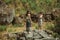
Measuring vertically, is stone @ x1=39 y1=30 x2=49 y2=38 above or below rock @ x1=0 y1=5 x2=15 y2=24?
below

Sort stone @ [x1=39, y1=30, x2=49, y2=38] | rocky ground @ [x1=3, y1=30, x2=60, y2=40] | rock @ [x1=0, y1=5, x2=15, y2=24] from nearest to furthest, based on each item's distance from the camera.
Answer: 1. rocky ground @ [x1=3, y1=30, x2=60, y2=40]
2. stone @ [x1=39, y1=30, x2=49, y2=38]
3. rock @ [x1=0, y1=5, x2=15, y2=24]

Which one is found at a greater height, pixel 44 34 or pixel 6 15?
pixel 6 15

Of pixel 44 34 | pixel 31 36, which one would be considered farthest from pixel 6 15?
pixel 31 36

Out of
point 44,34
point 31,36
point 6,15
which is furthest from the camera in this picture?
point 6,15

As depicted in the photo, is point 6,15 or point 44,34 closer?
point 44,34

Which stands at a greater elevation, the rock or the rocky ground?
the rock

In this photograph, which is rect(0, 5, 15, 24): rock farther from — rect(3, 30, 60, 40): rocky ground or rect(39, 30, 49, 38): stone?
rect(39, 30, 49, 38): stone

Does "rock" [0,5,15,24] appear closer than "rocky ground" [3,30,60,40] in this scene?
No

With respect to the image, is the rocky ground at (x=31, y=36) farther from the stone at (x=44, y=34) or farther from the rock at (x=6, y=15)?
the rock at (x=6, y=15)

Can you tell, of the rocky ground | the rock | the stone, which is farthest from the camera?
the rock

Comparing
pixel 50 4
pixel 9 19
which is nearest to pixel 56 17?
pixel 50 4

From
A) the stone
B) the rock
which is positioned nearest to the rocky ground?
the stone

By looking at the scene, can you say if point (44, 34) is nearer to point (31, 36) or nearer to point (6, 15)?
point (31, 36)

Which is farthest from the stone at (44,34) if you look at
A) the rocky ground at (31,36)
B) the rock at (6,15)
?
the rock at (6,15)
